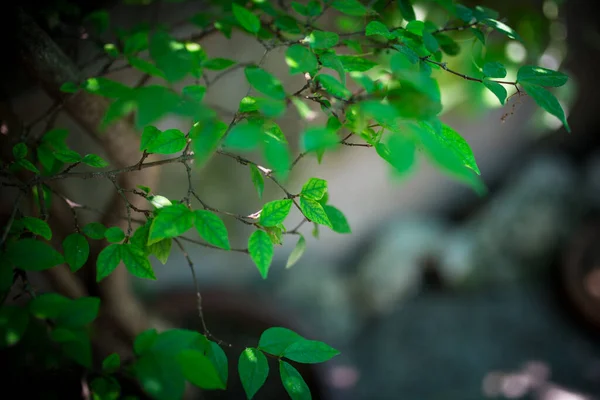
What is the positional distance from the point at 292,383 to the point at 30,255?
325mm

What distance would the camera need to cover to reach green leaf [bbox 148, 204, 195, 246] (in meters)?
0.46

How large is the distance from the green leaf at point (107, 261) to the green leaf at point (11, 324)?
106 mm

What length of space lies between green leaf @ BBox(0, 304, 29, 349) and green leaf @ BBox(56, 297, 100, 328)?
0.10ft

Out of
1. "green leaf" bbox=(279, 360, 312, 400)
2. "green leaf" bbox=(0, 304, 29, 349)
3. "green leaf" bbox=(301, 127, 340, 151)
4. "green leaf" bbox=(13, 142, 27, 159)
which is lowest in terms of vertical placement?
"green leaf" bbox=(279, 360, 312, 400)

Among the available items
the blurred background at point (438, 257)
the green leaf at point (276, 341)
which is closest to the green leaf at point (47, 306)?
the green leaf at point (276, 341)

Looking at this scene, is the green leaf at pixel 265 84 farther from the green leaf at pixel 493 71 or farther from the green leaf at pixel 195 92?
the green leaf at pixel 493 71

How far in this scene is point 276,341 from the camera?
531mm

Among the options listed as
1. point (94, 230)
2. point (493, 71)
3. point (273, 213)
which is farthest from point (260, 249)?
point (493, 71)

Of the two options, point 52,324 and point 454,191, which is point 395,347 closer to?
point 454,191

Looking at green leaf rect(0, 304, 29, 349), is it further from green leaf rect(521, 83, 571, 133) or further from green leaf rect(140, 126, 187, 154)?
green leaf rect(521, 83, 571, 133)

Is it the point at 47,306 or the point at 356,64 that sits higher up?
the point at 356,64

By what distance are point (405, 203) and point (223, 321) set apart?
1.59 metres

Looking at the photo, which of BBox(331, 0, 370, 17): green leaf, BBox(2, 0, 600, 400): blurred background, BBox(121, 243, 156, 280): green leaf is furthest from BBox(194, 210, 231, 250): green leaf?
BBox(2, 0, 600, 400): blurred background

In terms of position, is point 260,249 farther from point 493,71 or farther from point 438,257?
point 438,257
